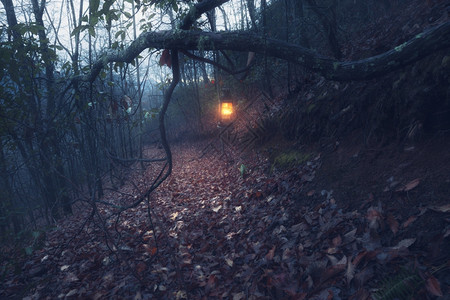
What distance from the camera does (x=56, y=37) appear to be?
35.4 ft

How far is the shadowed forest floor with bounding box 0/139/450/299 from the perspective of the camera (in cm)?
223

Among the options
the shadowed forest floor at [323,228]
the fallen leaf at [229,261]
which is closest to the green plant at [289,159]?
the shadowed forest floor at [323,228]

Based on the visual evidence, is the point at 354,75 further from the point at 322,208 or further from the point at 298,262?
the point at 298,262

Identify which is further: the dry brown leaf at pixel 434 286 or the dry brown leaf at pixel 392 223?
the dry brown leaf at pixel 392 223

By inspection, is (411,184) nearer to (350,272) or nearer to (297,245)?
(350,272)

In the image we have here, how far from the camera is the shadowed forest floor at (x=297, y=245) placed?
7.31 feet

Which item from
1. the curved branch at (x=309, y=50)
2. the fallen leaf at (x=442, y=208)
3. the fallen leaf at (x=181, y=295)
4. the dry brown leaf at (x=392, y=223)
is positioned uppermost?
the curved branch at (x=309, y=50)

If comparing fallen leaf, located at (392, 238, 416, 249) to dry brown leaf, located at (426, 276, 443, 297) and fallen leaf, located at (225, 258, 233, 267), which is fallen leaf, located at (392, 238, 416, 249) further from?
fallen leaf, located at (225, 258, 233, 267)

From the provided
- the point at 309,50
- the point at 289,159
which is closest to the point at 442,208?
the point at 309,50

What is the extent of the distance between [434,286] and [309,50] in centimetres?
264

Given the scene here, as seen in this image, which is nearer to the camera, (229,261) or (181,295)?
(181,295)

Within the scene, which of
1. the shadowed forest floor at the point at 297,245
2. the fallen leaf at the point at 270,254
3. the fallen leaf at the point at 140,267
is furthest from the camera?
the fallen leaf at the point at 140,267

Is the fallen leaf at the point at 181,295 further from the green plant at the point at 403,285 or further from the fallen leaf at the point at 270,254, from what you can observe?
the green plant at the point at 403,285

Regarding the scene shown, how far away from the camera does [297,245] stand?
3.18 meters
